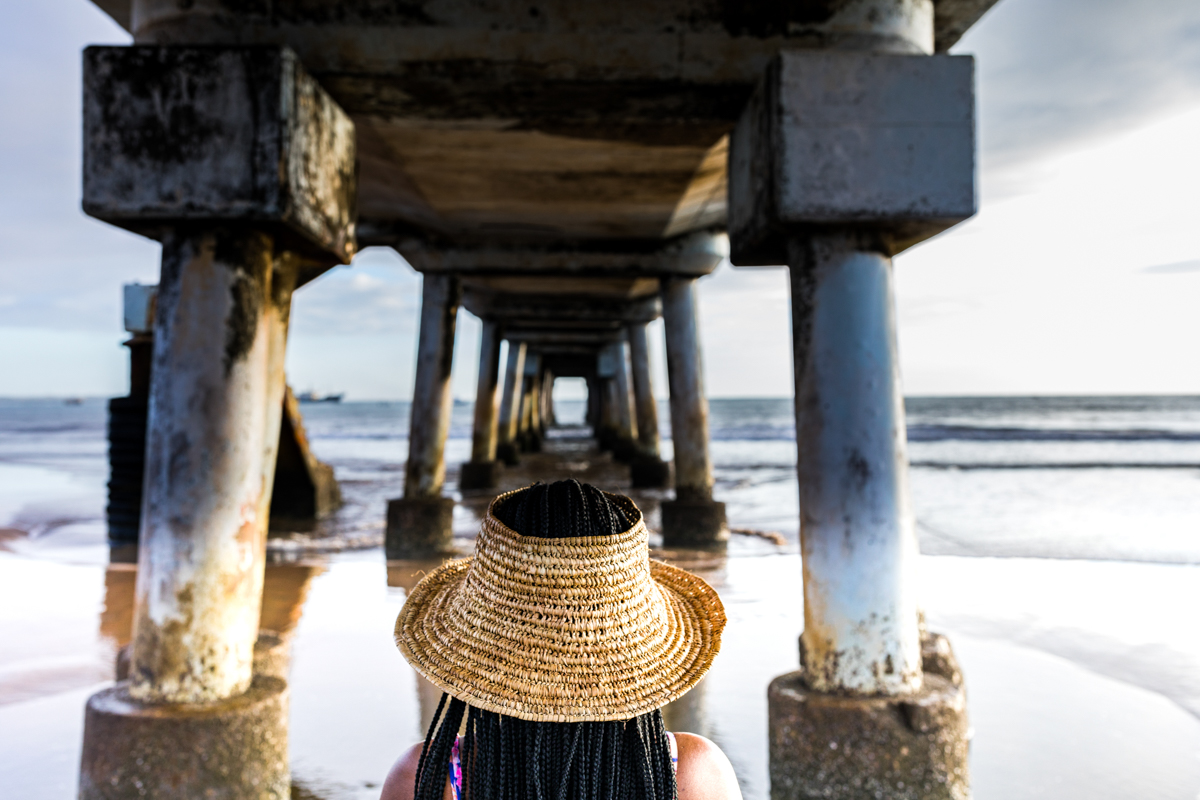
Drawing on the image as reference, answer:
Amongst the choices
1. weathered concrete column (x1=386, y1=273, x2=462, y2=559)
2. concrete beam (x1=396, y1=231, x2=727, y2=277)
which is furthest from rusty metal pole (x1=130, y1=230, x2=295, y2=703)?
concrete beam (x1=396, y1=231, x2=727, y2=277)

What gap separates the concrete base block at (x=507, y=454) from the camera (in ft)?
68.7

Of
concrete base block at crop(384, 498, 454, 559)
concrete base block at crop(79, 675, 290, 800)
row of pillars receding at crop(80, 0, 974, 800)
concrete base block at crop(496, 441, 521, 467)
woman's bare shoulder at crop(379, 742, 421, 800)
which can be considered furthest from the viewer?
concrete base block at crop(496, 441, 521, 467)

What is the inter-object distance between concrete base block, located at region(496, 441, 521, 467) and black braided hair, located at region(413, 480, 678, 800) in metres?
19.7

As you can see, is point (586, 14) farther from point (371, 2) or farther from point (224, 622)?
point (224, 622)

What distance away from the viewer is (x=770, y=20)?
3.74 m

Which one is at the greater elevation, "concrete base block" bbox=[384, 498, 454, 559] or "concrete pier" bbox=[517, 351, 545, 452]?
"concrete pier" bbox=[517, 351, 545, 452]

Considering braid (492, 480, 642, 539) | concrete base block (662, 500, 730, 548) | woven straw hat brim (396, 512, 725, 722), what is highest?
braid (492, 480, 642, 539)

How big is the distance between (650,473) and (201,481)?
471 inches

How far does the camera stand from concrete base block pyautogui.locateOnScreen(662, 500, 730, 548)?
9.27 m

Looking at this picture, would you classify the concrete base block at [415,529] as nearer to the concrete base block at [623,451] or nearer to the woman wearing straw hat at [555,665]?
the woman wearing straw hat at [555,665]

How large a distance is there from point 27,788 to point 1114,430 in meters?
41.1

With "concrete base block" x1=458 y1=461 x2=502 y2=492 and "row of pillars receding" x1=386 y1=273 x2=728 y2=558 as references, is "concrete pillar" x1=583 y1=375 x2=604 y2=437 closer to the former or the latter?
"concrete base block" x1=458 y1=461 x2=502 y2=492

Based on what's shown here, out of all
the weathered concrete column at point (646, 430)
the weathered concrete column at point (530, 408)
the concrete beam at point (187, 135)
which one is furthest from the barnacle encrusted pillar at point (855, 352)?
the weathered concrete column at point (530, 408)

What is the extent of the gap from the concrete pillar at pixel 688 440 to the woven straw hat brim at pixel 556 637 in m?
8.11
